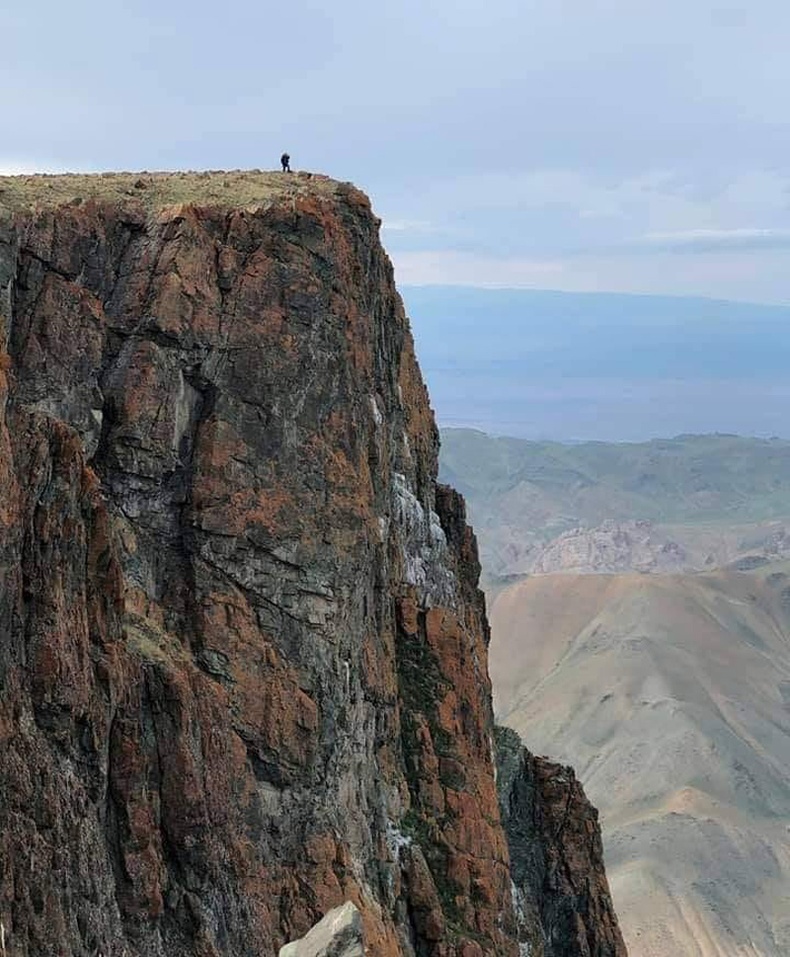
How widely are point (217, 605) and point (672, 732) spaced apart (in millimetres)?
122273

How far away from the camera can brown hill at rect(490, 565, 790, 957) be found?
349 ft

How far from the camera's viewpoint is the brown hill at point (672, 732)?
4190 inches

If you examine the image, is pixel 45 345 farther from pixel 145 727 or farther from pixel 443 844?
pixel 443 844

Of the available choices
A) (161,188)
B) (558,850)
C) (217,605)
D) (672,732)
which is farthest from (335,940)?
(672,732)

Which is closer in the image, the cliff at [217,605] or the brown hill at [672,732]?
the cliff at [217,605]

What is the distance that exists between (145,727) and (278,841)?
550 centimetres

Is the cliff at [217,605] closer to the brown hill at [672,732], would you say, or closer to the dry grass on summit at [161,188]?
the dry grass on summit at [161,188]

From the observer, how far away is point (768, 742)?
152 m

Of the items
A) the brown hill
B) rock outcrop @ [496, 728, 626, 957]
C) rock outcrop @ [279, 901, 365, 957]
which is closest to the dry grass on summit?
rock outcrop @ [279, 901, 365, 957]

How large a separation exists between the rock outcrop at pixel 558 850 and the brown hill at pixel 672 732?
5669 cm

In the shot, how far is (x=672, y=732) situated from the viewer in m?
143

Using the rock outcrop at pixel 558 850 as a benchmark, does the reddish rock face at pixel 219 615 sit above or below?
above

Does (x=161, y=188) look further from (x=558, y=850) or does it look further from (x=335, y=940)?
(x=558, y=850)

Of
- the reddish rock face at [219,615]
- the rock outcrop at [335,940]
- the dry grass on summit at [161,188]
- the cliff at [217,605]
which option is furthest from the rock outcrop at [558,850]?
the rock outcrop at [335,940]
